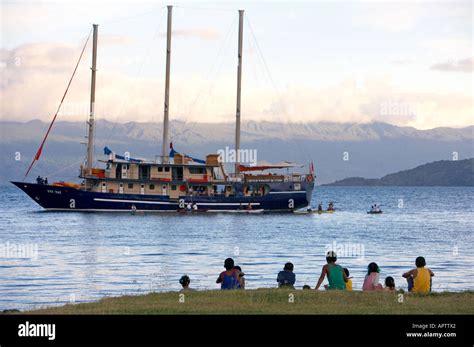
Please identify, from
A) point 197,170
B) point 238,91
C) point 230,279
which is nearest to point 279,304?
point 230,279

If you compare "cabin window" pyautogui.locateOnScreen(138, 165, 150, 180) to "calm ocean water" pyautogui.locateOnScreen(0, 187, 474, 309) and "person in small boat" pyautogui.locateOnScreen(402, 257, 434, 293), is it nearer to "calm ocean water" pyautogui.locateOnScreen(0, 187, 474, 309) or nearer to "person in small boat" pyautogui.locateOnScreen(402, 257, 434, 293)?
"calm ocean water" pyautogui.locateOnScreen(0, 187, 474, 309)

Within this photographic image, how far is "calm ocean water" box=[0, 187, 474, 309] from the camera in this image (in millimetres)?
35000

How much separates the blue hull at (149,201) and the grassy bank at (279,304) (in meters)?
66.1

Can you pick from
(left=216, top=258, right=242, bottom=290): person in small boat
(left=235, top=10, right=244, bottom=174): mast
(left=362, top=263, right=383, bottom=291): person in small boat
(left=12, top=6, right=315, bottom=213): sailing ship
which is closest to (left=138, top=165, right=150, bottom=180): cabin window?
(left=12, top=6, right=315, bottom=213): sailing ship

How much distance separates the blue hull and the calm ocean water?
1.18 metres

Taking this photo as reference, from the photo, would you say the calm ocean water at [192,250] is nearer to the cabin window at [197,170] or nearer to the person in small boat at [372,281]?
the cabin window at [197,170]

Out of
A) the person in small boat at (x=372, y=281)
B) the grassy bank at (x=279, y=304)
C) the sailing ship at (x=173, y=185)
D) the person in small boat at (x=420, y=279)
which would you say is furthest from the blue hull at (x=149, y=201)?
the grassy bank at (x=279, y=304)

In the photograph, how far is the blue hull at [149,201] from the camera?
89.5 meters

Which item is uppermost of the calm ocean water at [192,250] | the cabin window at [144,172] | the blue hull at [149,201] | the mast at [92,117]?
the mast at [92,117]

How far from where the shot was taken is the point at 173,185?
89.8 meters

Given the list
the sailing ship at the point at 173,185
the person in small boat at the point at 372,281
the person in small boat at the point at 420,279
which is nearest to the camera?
the person in small boat at the point at 420,279

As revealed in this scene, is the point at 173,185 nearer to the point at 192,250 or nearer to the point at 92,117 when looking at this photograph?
the point at 92,117

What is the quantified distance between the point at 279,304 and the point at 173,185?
69.0 m
